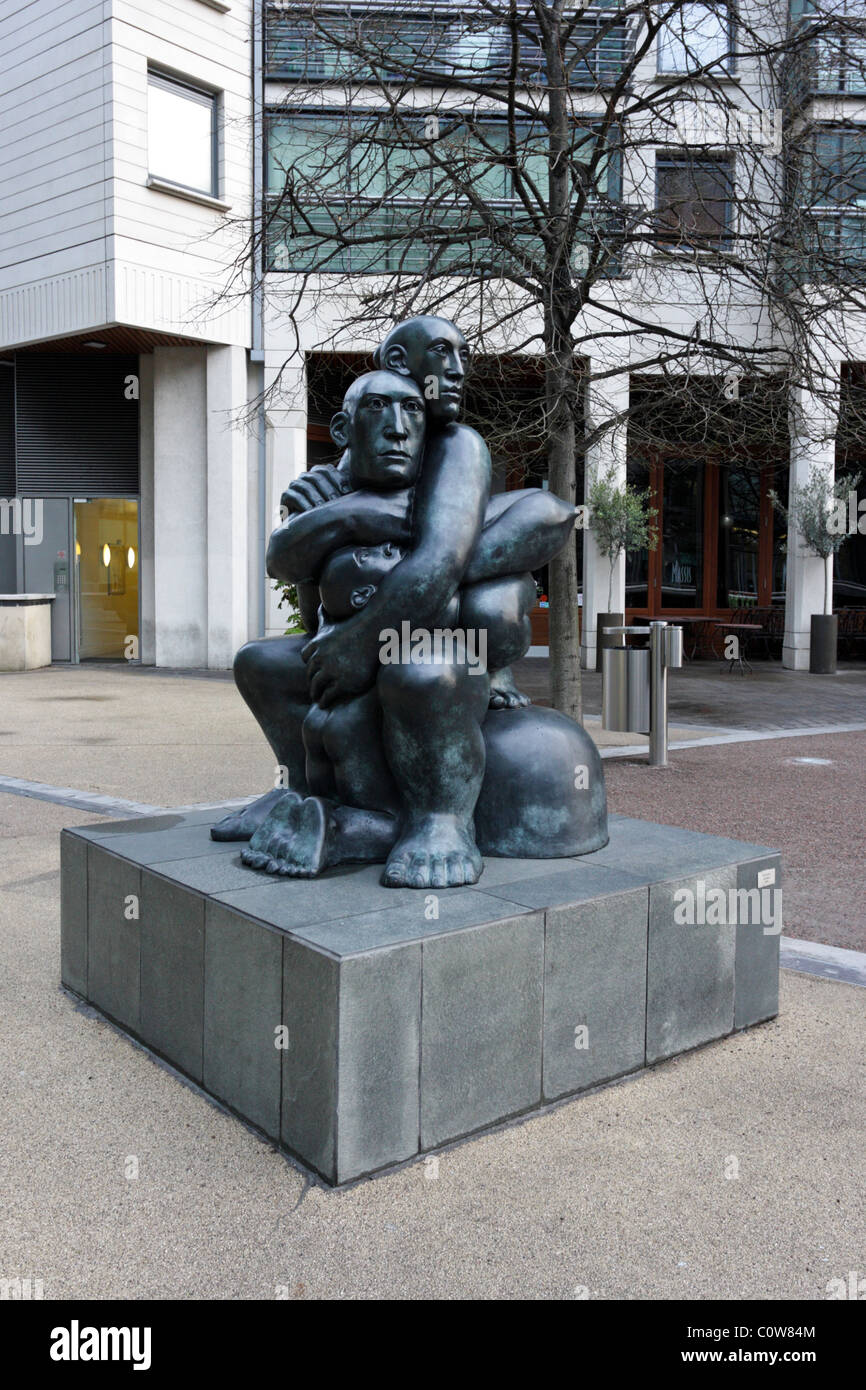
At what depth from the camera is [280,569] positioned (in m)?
3.79

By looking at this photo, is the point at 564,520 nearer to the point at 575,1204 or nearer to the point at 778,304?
the point at 575,1204

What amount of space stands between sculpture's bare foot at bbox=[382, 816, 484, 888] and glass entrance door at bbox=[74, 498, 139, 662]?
17977 millimetres

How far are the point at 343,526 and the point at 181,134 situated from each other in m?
16.7

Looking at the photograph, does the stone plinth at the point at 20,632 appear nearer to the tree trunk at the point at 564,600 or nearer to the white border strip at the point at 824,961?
the tree trunk at the point at 564,600

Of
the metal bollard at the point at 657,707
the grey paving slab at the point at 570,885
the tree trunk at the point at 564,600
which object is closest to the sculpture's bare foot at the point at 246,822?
the grey paving slab at the point at 570,885

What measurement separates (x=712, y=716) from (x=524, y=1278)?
37.8 ft

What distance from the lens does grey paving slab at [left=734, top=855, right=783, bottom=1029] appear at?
155 inches

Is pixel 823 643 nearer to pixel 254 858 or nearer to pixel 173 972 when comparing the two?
pixel 254 858

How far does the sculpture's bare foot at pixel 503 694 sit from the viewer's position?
13.1ft

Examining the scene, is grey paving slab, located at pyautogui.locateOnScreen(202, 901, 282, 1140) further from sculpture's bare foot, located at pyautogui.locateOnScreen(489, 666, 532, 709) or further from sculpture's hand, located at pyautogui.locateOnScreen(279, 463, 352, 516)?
sculpture's hand, located at pyautogui.locateOnScreen(279, 463, 352, 516)

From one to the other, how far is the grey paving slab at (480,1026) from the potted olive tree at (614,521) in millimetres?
15603

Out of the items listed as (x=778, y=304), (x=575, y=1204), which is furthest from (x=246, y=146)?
(x=575, y=1204)

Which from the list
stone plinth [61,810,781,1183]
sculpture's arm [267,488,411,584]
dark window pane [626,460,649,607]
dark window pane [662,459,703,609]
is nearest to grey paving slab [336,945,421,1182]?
stone plinth [61,810,781,1183]

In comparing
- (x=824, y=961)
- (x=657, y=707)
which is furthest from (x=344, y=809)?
(x=657, y=707)
